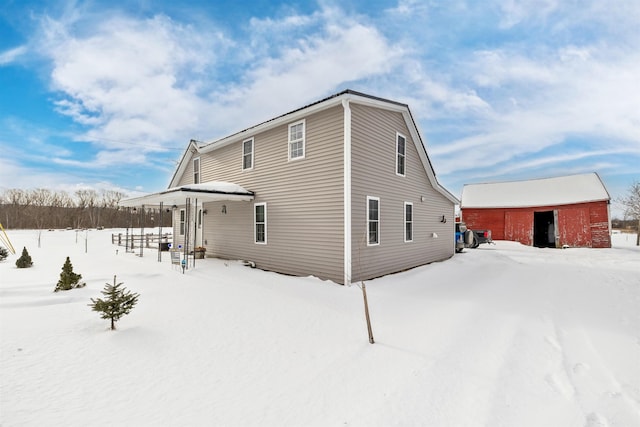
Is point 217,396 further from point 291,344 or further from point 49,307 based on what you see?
point 49,307

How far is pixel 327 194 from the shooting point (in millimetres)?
9219

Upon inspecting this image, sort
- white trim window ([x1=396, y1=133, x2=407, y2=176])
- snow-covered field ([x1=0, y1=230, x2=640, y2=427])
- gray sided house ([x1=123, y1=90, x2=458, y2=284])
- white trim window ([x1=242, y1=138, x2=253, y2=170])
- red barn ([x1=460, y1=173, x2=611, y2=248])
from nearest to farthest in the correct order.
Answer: snow-covered field ([x1=0, y1=230, x2=640, y2=427]), gray sided house ([x1=123, y1=90, x2=458, y2=284]), white trim window ([x1=396, y1=133, x2=407, y2=176]), white trim window ([x1=242, y1=138, x2=253, y2=170]), red barn ([x1=460, y1=173, x2=611, y2=248])

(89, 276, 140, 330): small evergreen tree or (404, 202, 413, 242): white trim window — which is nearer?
(89, 276, 140, 330): small evergreen tree

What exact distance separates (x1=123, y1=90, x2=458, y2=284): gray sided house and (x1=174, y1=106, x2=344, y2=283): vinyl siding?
3 cm

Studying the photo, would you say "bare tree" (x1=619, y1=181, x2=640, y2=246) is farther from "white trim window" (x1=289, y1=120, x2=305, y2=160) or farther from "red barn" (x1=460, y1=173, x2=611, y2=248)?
"white trim window" (x1=289, y1=120, x2=305, y2=160)

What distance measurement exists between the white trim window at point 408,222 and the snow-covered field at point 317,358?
4.28 meters

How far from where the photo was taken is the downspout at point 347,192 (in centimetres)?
861

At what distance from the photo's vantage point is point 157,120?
1942 cm

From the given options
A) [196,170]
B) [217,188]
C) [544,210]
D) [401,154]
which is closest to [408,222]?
[401,154]

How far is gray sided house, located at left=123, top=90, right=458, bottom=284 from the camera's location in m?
8.98

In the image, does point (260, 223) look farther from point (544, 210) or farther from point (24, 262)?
point (544, 210)

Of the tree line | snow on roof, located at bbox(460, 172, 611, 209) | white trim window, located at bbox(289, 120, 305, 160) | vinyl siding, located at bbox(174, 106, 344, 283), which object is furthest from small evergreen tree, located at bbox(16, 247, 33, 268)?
the tree line

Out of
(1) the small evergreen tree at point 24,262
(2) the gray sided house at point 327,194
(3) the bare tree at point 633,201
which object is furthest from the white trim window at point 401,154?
(3) the bare tree at point 633,201

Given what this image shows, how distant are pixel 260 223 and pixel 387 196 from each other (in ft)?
16.7
